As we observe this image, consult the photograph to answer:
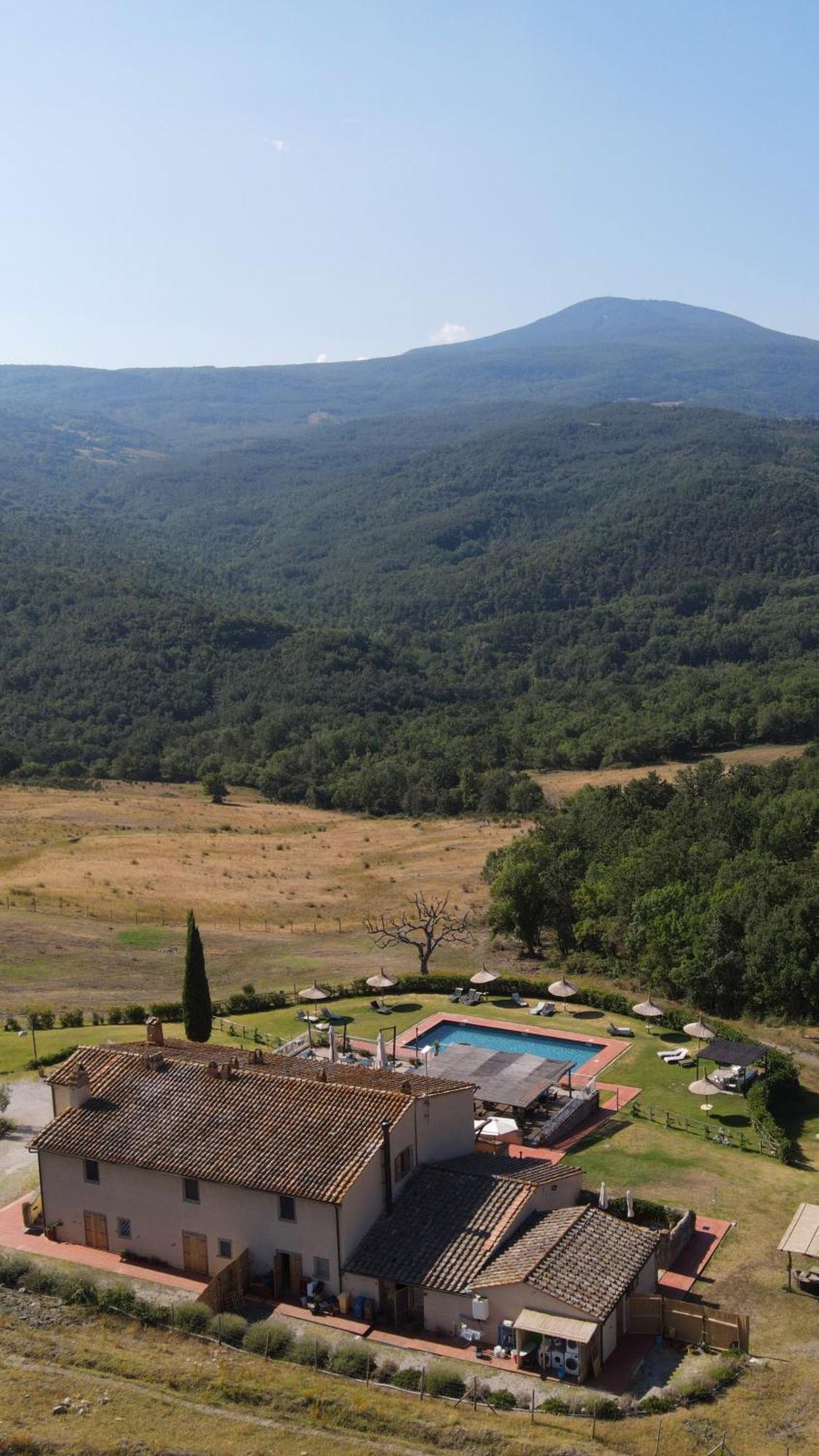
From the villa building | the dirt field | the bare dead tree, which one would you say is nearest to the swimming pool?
the bare dead tree

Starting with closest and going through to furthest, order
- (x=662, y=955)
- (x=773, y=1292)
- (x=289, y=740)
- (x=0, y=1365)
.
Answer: (x=0, y=1365)
(x=773, y=1292)
(x=662, y=955)
(x=289, y=740)

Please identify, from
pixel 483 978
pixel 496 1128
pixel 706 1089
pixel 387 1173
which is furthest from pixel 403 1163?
pixel 483 978

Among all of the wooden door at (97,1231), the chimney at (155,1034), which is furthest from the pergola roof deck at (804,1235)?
the chimney at (155,1034)

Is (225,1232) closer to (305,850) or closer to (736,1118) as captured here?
(736,1118)

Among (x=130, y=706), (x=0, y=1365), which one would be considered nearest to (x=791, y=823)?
(x=0, y=1365)

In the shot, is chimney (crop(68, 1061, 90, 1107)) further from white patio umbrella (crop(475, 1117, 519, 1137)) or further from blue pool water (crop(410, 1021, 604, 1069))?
blue pool water (crop(410, 1021, 604, 1069))
